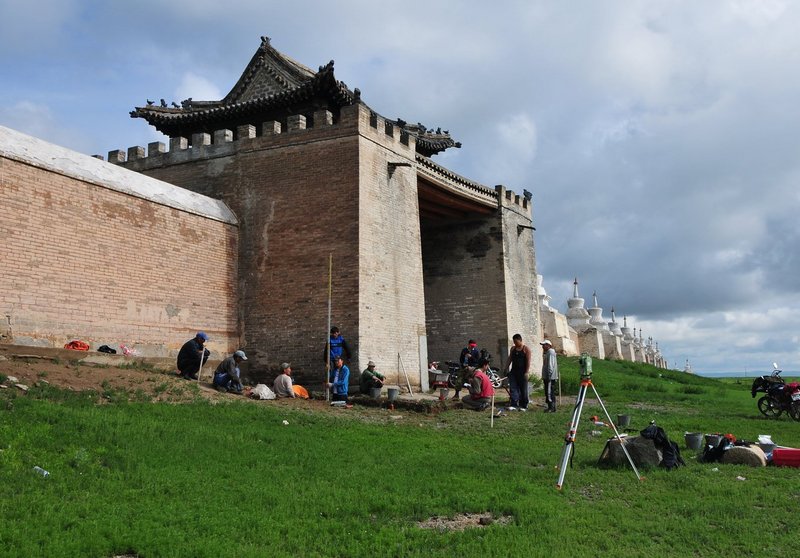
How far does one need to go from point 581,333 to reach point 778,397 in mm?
25194

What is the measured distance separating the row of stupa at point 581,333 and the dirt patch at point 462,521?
23395 mm

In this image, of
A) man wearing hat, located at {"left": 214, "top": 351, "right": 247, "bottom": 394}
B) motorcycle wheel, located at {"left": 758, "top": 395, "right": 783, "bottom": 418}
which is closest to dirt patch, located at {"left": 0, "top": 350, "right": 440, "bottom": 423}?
man wearing hat, located at {"left": 214, "top": 351, "right": 247, "bottom": 394}

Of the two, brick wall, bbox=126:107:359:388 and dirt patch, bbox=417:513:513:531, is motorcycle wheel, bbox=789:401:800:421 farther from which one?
dirt patch, bbox=417:513:513:531

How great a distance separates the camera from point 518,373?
1433 cm

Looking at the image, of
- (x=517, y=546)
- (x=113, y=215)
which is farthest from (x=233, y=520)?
(x=113, y=215)

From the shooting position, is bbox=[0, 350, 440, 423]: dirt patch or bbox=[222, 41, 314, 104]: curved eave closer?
bbox=[0, 350, 440, 423]: dirt patch

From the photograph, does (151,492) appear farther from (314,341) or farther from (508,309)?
(508,309)

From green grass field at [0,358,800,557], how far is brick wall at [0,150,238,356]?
327 centimetres

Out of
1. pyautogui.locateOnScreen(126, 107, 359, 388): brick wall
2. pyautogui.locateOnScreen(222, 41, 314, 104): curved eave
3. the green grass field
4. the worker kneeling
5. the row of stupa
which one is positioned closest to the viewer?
the green grass field

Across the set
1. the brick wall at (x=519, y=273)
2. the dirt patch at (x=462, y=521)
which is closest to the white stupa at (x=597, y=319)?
the brick wall at (x=519, y=273)

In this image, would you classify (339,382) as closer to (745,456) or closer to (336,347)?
(336,347)

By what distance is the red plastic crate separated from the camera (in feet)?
29.1

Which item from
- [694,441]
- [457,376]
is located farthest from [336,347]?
[694,441]

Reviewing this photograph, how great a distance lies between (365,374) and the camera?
14.7 metres
